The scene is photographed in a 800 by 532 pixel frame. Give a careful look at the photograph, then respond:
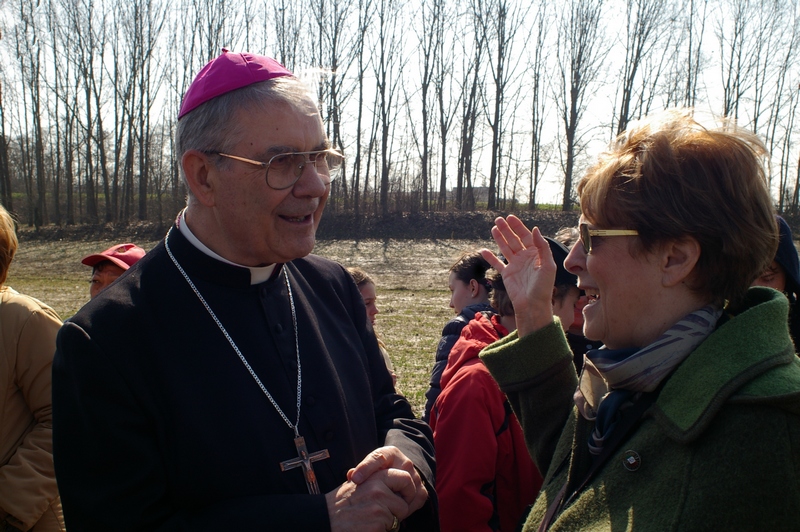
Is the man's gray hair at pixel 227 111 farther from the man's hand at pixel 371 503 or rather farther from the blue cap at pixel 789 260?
the blue cap at pixel 789 260

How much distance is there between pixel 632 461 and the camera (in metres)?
1.57

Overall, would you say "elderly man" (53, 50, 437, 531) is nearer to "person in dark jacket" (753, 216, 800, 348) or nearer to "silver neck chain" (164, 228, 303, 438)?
"silver neck chain" (164, 228, 303, 438)

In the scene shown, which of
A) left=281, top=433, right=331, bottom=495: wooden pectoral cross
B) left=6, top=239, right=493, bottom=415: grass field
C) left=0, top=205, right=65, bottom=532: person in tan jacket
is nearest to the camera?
left=281, top=433, right=331, bottom=495: wooden pectoral cross

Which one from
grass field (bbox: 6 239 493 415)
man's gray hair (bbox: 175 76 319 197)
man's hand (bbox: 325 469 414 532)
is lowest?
grass field (bbox: 6 239 493 415)

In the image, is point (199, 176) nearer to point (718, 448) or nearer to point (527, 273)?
point (527, 273)

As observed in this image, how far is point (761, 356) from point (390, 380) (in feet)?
4.28

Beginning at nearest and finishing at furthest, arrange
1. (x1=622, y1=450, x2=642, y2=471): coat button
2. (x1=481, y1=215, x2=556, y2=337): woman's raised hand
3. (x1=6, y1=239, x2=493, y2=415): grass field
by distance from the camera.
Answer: (x1=622, y1=450, x2=642, y2=471): coat button
(x1=481, y1=215, x2=556, y2=337): woman's raised hand
(x1=6, y1=239, x2=493, y2=415): grass field

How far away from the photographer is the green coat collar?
1.38 meters

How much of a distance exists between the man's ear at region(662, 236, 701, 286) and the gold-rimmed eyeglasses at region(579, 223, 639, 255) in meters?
0.11

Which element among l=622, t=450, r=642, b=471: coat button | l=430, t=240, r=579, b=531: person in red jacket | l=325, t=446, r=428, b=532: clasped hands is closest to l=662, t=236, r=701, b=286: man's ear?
l=622, t=450, r=642, b=471: coat button

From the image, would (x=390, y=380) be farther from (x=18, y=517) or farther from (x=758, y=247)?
(x=18, y=517)

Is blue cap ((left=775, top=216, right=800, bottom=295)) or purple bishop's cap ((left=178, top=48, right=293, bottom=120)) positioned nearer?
purple bishop's cap ((left=178, top=48, right=293, bottom=120))

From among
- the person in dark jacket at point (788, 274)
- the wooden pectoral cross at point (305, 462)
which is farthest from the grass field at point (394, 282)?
the wooden pectoral cross at point (305, 462)

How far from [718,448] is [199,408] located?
4.49 feet
